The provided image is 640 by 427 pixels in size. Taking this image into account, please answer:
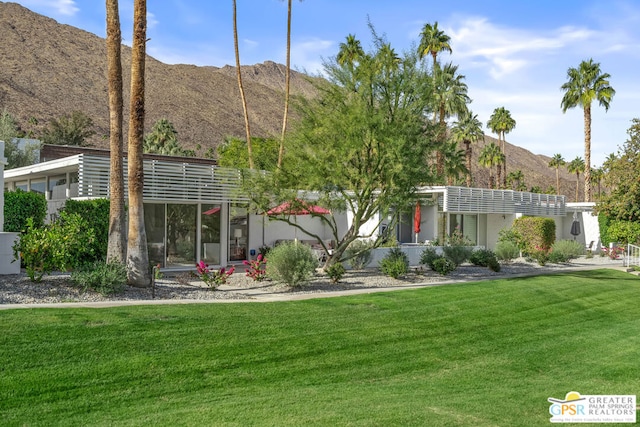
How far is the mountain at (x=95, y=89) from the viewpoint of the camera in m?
108

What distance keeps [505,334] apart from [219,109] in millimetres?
142947

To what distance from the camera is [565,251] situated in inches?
1151

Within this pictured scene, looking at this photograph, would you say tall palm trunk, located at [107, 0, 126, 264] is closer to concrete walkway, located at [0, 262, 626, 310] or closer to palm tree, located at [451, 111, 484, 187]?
concrete walkway, located at [0, 262, 626, 310]

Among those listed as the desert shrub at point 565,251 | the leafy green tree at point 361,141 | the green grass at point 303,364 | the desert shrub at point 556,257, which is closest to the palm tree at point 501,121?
the desert shrub at point 565,251

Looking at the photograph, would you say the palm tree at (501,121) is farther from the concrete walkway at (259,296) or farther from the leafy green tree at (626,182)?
the concrete walkway at (259,296)

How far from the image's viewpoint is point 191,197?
21906mm

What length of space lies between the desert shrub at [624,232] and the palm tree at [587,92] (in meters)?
13.9

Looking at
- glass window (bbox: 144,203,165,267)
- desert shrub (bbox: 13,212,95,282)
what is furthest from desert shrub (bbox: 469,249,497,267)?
desert shrub (bbox: 13,212,95,282)

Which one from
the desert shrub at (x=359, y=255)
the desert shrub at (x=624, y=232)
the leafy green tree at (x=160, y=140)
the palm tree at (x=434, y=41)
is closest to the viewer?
the desert shrub at (x=359, y=255)

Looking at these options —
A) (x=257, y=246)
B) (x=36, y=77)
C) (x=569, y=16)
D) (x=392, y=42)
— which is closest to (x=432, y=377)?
(x=392, y=42)

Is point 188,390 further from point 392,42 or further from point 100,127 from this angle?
point 100,127

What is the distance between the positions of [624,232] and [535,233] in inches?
304

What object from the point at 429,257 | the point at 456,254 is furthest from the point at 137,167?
the point at 456,254

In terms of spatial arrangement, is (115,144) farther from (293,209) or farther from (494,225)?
(494,225)
